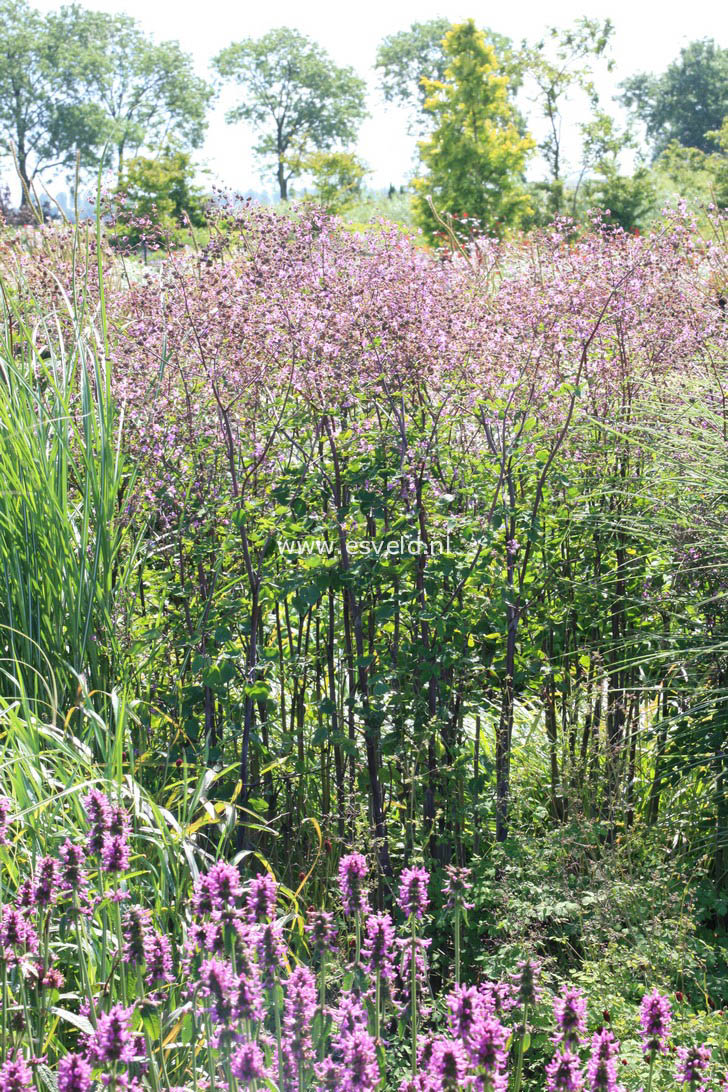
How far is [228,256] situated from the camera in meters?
4.84

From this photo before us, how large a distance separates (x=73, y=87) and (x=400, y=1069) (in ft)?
231

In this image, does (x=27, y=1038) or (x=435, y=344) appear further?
(x=435, y=344)

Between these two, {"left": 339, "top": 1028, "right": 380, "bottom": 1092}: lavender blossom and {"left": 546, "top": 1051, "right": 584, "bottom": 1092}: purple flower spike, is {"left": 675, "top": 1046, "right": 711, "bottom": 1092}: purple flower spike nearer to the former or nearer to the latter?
{"left": 546, "top": 1051, "right": 584, "bottom": 1092}: purple flower spike

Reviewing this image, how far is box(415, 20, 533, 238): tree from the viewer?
23.2 m

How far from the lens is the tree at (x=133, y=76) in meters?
63.1

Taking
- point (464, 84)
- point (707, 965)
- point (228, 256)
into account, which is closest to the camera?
point (707, 965)

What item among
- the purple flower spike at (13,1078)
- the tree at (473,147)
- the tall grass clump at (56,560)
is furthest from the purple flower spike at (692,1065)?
the tree at (473,147)

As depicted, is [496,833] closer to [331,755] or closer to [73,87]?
[331,755]

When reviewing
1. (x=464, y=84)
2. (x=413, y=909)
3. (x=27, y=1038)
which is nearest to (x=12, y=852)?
(x=27, y=1038)

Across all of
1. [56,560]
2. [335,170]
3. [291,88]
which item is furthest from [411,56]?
[56,560]

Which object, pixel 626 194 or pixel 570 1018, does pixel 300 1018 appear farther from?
pixel 626 194

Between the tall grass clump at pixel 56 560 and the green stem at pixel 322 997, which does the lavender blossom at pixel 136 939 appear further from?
the tall grass clump at pixel 56 560

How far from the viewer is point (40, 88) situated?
206 feet

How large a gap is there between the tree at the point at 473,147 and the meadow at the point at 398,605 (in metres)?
19.6
